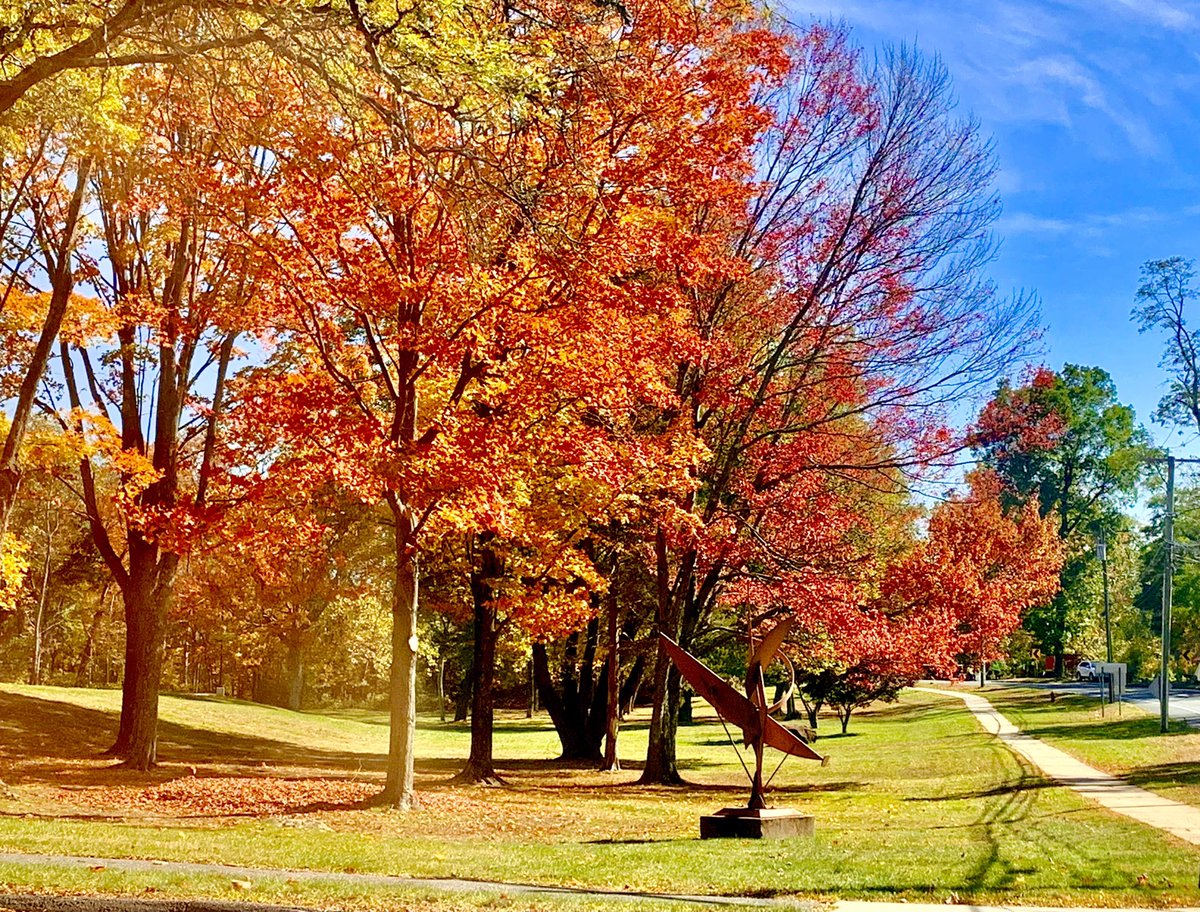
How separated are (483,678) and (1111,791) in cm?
1170

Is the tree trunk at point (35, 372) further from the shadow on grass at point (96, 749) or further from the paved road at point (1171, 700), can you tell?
the paved road at point (1171, 700)

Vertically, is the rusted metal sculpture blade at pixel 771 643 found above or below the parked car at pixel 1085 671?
above

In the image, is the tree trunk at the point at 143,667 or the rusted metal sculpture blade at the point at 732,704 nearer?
the rusted metal sculpture blade at the point at 732,704

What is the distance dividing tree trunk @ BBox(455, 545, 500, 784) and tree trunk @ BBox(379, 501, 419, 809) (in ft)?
19.5

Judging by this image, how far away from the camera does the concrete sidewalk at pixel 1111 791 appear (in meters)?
14.9

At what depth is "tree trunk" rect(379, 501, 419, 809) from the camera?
1666cm

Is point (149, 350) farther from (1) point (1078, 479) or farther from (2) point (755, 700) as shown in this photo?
(1) point (1078, 479)

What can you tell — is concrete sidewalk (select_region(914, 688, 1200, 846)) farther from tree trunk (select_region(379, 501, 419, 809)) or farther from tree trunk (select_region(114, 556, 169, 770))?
tree trunk (select_region(114, 556, 169, 770))

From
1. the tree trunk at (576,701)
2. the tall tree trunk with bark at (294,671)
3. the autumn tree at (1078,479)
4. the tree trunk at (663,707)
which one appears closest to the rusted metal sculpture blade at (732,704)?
the tree trunk at (663,707)

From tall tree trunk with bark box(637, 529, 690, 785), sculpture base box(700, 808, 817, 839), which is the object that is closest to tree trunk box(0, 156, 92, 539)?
sculpture base box(700, 808, 817, 839)

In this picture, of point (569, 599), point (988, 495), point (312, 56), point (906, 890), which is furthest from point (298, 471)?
point (988, 495)

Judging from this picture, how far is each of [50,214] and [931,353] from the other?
16109 millimetres

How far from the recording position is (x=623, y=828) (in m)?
15.3

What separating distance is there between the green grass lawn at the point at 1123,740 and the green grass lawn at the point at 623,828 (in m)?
1.88
